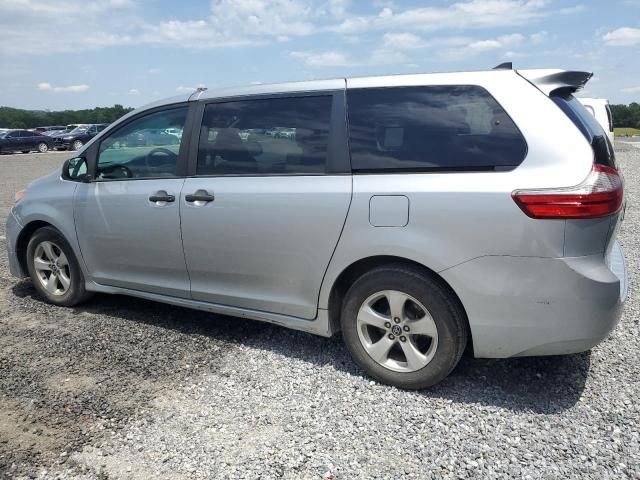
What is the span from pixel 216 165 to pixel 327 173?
901mm

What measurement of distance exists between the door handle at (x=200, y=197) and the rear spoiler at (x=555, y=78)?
2074 mm

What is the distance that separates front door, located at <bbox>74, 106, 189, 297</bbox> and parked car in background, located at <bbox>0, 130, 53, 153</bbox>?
31.7m

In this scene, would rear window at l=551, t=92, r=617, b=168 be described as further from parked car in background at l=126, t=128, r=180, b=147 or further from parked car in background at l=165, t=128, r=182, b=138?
parked car in background at l=126, t=128, r=180, b=147

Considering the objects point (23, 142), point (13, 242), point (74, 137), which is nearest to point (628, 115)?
point (74, 137)

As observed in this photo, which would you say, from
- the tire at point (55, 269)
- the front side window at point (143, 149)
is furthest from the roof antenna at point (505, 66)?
the tire at point (55, 269)

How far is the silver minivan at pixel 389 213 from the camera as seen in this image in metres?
2.70

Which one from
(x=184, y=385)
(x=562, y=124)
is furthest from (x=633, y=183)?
(x=184, y=385)

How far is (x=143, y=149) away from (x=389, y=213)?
2.17 meters

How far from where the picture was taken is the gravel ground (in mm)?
2523

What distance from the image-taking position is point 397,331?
10.2ft

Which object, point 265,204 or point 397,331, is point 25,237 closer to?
point 265,204

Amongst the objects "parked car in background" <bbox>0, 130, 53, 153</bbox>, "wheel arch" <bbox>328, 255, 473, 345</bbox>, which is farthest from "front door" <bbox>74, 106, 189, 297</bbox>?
"parked car in background" <bbox>0, 130, 53, 153</bbox>

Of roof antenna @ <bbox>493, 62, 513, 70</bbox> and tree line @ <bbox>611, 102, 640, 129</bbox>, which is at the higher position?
roof antenna @ <bbox>493, 62, 513, 70</bbox>

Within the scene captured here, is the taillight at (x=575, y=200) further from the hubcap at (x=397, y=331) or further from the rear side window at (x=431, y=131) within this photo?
the hubcap at (x=397, y=331)
